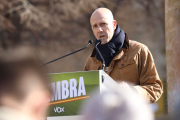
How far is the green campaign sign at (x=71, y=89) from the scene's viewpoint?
119 centimetres

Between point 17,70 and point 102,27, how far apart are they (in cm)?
179

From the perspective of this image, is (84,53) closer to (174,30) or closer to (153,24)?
(153,24)

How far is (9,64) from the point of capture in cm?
68

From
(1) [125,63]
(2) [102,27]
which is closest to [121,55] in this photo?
(1) [125,63]

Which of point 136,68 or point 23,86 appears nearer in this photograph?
point 23,86

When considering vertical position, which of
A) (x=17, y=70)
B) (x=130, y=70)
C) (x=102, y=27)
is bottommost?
(x=17, y=70)

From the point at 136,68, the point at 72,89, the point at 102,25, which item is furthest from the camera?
the point at 102,25

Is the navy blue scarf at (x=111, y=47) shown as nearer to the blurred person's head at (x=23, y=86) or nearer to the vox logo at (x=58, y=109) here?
the vox logo at (x=58, y=109)

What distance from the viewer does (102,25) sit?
95.6 inches

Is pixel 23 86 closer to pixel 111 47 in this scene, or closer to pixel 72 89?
pixel 72 89

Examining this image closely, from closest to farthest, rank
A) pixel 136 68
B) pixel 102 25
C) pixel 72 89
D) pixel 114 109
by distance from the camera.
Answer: pixel 114 109
pixel 72 89
pixel 136 68
pixel 102 25

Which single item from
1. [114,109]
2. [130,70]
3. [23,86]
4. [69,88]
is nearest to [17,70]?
[23,86]

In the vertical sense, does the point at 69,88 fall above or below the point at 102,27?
below

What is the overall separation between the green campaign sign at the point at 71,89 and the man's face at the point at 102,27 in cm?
122
